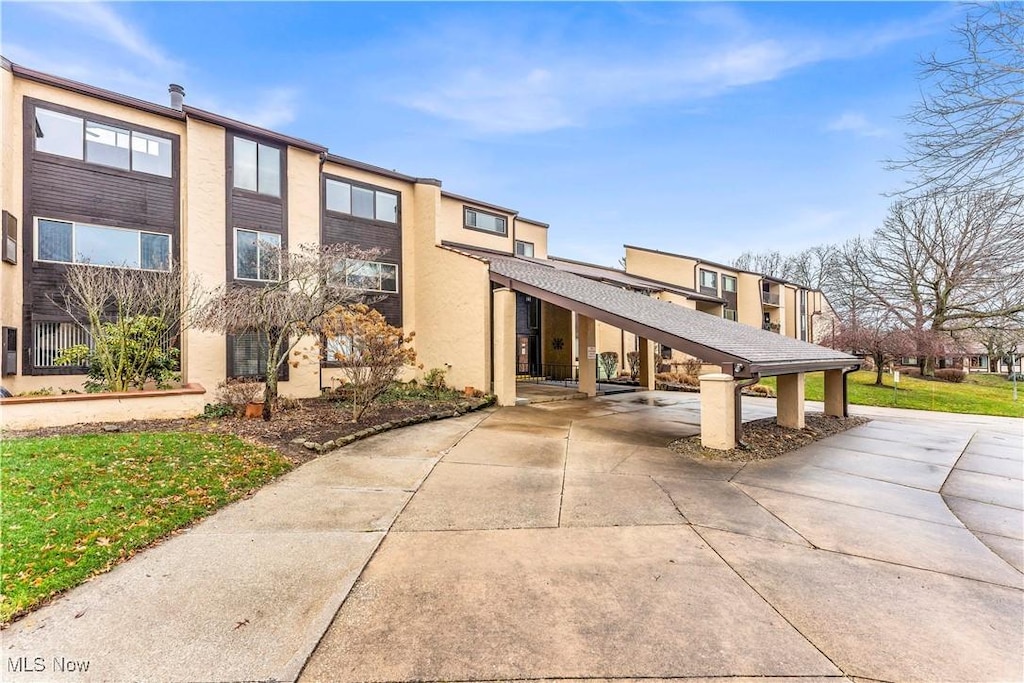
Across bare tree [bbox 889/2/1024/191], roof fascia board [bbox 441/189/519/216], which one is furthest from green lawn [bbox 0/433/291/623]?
roof fascia board [bbox 441/189/519/216]

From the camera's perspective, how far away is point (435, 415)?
10359 mm

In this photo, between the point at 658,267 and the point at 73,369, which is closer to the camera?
the point at 73,369

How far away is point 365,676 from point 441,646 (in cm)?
48

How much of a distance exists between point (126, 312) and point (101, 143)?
4949 mm

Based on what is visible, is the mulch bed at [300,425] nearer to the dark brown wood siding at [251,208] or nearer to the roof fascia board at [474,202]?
the dark brown wood siding at [251,208]

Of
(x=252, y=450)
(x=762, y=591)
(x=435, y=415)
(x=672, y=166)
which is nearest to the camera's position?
(x=762, y=591)

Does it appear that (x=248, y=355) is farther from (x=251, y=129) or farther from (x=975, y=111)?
(x=975, y=111)

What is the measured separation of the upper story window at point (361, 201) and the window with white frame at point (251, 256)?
278cm

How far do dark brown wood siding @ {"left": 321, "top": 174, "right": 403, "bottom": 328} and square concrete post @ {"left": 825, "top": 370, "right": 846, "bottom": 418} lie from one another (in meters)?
14.2

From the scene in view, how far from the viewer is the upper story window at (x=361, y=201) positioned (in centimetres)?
1495

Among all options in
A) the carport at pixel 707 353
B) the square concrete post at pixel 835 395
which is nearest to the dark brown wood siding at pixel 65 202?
the carport at pixel 707 353

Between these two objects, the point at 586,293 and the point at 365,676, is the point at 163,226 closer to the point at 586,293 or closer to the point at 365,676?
the point at 586,293

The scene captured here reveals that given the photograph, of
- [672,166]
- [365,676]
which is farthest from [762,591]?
[672,166]

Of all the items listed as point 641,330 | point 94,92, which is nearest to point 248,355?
point 94,92
